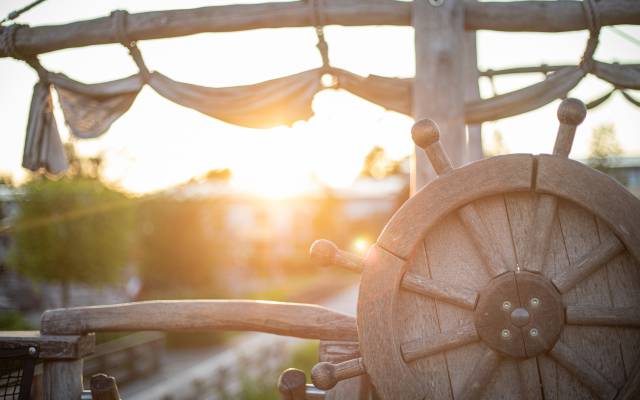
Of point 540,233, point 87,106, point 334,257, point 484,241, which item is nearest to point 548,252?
point 540,233

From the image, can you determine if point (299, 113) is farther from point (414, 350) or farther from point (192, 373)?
point (192, 373)

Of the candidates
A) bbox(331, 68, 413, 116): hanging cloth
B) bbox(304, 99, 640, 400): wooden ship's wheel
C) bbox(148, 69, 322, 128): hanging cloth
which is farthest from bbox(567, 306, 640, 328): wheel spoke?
bbox(148, 69, 322, 128): hanging cloth

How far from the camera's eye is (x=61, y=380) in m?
2.37

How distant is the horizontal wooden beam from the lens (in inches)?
114

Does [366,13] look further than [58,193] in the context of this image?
No

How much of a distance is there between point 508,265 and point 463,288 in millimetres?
158

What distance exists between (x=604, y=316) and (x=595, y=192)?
38cm

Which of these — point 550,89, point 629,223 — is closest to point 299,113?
point 550,89

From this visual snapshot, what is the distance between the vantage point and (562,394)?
1683mm

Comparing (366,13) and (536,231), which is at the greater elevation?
(366,13)

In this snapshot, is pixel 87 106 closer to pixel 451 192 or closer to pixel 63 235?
pixel 451 192

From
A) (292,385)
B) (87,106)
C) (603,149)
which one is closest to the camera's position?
(292,385)

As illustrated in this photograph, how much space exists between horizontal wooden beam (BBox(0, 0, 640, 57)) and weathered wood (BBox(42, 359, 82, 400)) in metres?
1.89

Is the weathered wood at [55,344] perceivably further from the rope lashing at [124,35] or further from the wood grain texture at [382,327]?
the rope lashing at [124,35]
